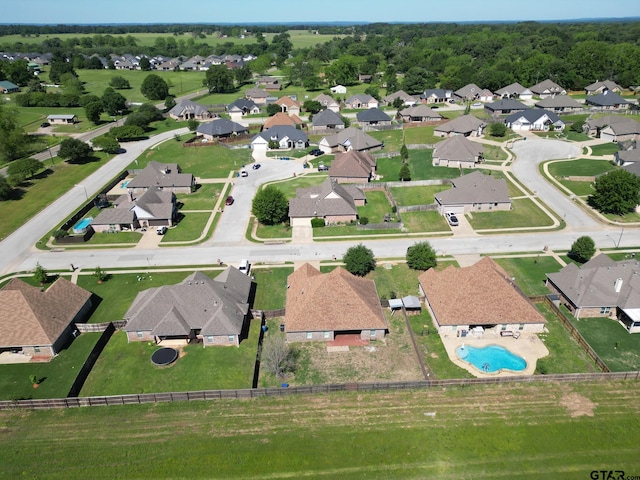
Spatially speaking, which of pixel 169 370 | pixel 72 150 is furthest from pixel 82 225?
pixel 169 370

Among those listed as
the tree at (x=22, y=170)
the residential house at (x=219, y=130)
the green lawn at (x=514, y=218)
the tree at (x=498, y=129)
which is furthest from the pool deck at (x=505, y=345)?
the residential house at (x=219, y=130)

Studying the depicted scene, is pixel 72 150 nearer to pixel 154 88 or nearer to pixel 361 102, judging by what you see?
pixel 154 88

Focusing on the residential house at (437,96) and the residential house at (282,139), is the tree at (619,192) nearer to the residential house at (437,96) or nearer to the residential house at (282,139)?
the residential house at (282,139)

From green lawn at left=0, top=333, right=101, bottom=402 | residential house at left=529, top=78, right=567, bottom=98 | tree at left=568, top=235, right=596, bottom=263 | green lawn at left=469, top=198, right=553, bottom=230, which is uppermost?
residential house at left=529, top=78, right=567, bottom=98

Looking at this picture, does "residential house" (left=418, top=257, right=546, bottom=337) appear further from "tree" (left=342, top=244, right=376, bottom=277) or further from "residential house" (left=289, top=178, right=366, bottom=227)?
"residential house" (left=289, top=178, right=366, bottom=227)

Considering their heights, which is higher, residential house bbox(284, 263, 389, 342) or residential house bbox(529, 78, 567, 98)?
residential house bbox(529, 78, 567, 98)

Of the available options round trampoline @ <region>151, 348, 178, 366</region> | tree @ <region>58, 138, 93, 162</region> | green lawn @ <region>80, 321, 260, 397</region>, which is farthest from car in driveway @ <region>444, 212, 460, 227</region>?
tree @ <region>58, 138, 93, 162</region>

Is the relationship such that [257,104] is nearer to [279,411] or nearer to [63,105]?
[63,105]
